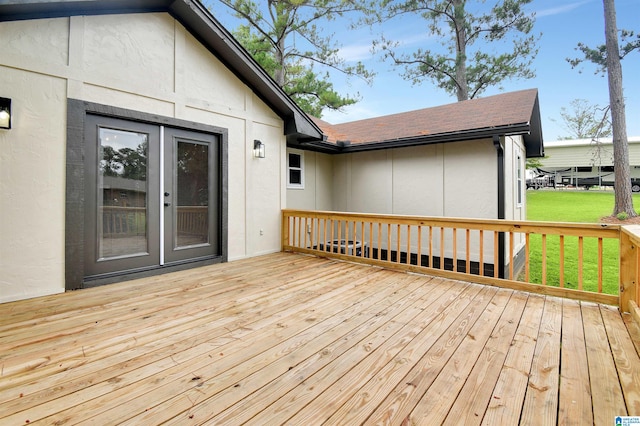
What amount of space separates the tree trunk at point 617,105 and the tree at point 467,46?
3.68 meters

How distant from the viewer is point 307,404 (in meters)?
1.58

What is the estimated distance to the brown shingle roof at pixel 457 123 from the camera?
5.51 meters

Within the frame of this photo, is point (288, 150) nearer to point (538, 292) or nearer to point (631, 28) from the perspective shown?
point (538, 292)

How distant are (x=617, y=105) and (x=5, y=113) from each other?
12.6 metres

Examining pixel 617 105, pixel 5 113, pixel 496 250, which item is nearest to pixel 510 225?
pixel 496 250

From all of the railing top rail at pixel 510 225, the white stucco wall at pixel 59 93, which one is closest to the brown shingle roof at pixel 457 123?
the railing top rail at pixel 510 225

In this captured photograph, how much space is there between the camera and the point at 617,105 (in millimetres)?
8195

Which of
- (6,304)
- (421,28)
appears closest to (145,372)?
(6,304)

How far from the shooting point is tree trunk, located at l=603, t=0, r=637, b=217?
8016 mm

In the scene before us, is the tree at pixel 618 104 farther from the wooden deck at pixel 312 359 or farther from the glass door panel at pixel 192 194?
the glass door panel at pixel 192 194

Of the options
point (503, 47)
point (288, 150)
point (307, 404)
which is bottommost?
point (307, 404)

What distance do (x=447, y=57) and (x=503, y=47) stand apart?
2.12 m

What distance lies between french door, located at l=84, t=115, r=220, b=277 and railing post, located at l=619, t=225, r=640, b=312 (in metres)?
5.06

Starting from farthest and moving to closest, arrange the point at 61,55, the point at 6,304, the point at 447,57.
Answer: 1. the point at 447,57
2. the point at 61,55
3. the point at 6,304
